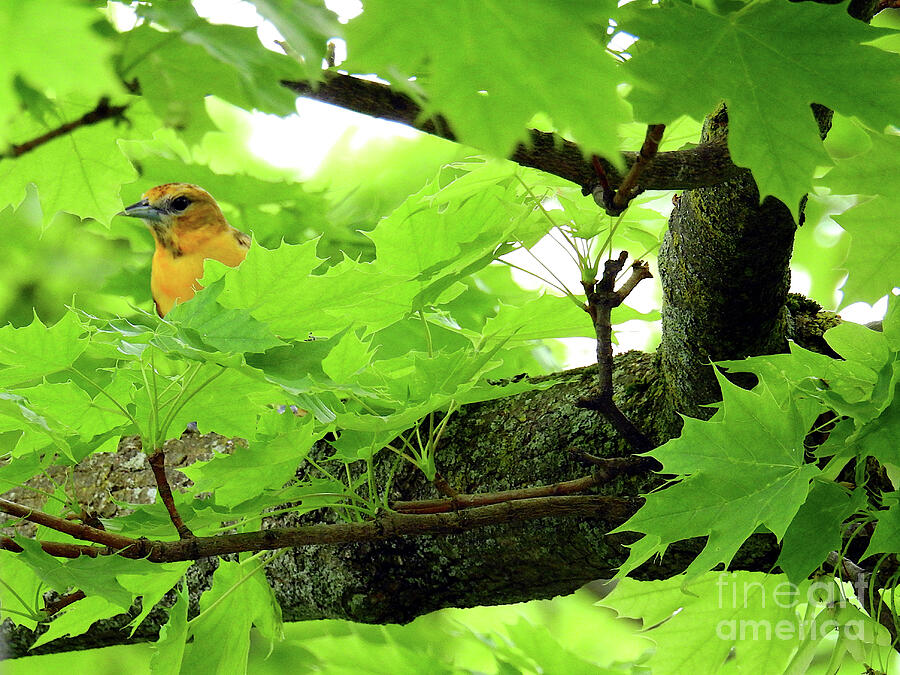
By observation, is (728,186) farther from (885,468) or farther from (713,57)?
(885,468)

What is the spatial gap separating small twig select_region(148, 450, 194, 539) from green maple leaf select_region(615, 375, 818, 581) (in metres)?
0.51

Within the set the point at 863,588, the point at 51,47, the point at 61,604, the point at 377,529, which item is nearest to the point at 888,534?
the point at 863,588

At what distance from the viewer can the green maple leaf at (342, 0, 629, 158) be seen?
62cm

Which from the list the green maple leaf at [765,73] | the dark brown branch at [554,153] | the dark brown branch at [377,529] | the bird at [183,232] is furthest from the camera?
the bird at [183,232]

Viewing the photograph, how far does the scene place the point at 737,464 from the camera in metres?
0.91

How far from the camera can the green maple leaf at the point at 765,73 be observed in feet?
2.62

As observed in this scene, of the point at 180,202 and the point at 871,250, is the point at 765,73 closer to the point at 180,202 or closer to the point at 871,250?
the point at 871,250

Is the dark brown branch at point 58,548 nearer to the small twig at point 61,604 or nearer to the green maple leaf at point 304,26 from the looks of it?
the small twig at point 61,604

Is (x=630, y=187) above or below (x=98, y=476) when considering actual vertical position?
above

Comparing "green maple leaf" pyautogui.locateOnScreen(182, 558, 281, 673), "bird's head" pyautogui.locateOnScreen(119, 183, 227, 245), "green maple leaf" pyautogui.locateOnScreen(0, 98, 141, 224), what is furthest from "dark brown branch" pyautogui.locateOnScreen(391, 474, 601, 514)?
"bird's head" pyautogui.locateOnScreen(119, 183, 227, 245)

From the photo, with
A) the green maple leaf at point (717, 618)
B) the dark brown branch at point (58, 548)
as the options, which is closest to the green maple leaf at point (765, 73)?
the green maple leaf at point (717, 618)

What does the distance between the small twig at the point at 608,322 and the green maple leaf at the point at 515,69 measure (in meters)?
0.43

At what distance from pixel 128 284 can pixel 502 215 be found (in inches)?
77.8

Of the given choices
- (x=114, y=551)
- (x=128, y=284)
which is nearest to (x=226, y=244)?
(x=128, y=284)
